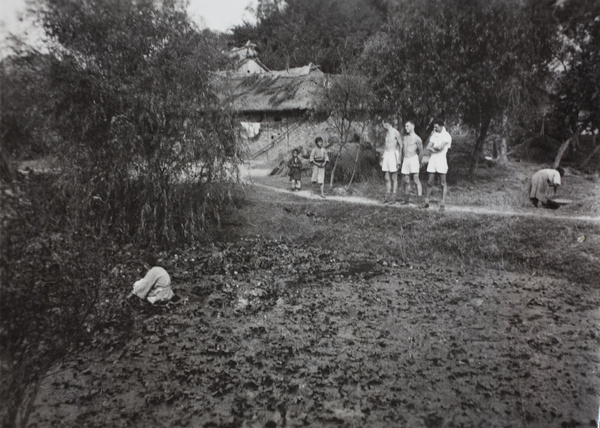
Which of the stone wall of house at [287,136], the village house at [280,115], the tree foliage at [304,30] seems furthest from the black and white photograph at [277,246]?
the tree foliage at [304,30]

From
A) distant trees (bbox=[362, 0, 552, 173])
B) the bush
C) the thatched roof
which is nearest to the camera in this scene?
distant trees (bbox=[362, 0, 552, 173])

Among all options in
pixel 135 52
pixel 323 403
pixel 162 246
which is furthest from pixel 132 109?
pixel 323 403

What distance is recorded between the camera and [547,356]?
5.17 metres

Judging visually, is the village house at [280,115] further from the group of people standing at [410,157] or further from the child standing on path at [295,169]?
the group of people standing at [410,157]

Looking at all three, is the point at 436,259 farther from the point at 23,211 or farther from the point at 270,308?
the point at 23,211

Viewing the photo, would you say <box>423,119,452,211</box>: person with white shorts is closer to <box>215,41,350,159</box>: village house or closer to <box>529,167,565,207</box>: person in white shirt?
<box>529,167,565,207</box>: person in white shirt

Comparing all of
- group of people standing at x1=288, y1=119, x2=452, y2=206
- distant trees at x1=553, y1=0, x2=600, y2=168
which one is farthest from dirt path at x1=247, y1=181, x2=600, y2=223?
distant trees at x1=553, y1=0, x2=600, y2=168

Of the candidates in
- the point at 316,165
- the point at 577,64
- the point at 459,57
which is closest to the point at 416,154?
the point at 316,165

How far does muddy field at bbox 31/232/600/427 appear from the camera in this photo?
4.30 meters

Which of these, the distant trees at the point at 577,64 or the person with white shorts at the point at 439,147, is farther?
the distant trees at the point at 577,64

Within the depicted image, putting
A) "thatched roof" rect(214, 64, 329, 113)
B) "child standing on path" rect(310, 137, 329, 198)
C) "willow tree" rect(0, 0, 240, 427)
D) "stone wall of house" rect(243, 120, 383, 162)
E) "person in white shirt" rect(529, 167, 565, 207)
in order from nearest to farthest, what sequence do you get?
"willow tree" rect(0, 0, 240, 427), "person in white shirt" rect(529, 167, 565, 207), "child standing on path" rect(310, 137, 329, 198), "stone wall of house" rect(243, 120, 383, 162), "thatched roof" rect(214, 64, 329, 113)

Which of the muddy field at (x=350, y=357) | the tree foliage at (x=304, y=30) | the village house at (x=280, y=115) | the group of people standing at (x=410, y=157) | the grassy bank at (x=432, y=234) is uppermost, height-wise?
the tree foliage at (x=304, y=30)

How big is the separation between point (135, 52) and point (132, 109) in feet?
3.75

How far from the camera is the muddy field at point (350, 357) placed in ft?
14.1
